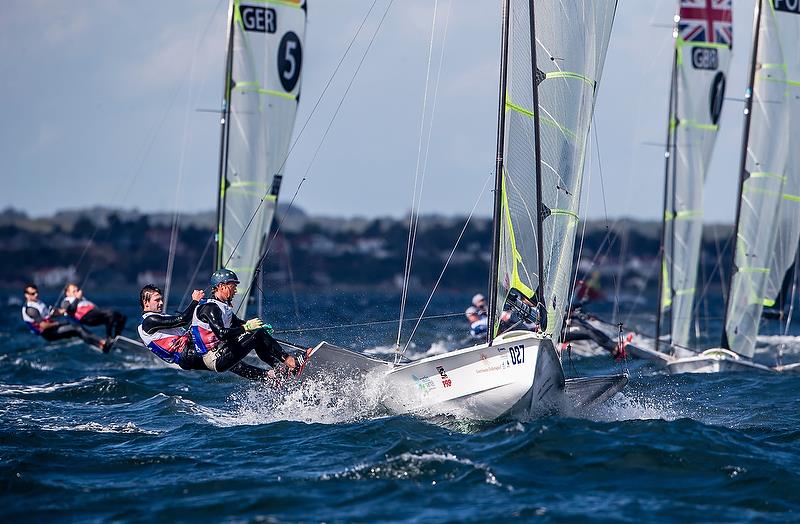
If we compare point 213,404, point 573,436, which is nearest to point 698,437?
point 573,436

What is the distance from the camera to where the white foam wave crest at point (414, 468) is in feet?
A: 29.9

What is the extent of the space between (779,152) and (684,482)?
1152 cm

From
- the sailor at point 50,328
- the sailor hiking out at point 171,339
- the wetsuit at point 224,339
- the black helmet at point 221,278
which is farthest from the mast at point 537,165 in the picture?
the sailor at point 50,328

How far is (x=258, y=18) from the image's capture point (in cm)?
2025

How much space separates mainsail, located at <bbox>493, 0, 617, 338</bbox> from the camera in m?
11.5

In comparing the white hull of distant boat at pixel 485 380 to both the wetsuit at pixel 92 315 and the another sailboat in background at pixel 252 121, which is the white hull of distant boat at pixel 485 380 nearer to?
the wetsuit at pixel 92 315

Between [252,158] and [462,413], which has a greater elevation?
[252,158]

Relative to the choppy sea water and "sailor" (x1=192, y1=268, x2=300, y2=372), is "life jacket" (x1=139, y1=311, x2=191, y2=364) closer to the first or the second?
"sailor" (x1=192, y1=268, x2=300, y2=372)

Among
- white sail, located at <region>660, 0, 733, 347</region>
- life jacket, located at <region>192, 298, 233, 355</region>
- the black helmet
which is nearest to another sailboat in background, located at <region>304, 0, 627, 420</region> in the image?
life jacket, located at <region>192, 298, 233, 355</region>

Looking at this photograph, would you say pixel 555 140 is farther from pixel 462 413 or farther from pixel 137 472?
pixel 137 472

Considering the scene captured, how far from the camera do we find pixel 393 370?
11.4 metres

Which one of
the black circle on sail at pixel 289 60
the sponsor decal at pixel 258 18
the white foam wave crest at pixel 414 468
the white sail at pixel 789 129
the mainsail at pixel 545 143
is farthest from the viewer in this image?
the black circle on sail at pixel 289 60

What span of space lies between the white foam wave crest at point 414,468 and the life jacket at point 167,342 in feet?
11.3

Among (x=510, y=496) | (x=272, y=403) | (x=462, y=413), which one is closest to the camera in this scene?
(x=510, y=496)
